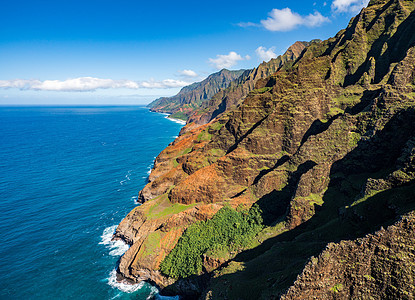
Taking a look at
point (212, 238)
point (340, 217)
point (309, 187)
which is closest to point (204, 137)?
point (212, 238)

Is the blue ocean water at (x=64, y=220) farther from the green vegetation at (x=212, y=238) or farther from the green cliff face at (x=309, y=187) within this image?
the green vegetation at (x=212, y=238)

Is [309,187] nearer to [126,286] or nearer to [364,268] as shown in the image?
[364,268]

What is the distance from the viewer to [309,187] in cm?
4503

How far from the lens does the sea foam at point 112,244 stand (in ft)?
205

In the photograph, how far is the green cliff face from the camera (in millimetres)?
24062

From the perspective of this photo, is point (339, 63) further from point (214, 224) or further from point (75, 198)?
point (75, 198)

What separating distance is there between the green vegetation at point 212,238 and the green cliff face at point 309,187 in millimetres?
364

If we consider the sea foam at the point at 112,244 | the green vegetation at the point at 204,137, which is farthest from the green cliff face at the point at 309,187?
the green vegetation at the point at 204,137

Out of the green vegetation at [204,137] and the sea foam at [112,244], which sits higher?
the green vegetation at [204,137]

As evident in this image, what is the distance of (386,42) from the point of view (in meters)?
71.9

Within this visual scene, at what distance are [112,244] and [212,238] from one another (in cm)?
3374

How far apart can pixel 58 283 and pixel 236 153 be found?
5774cm

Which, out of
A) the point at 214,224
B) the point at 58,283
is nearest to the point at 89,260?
the point at 58,283

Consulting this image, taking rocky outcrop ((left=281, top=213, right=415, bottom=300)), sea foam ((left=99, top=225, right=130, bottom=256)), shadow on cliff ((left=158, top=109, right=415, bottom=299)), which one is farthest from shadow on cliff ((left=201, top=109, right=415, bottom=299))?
sea foam ((left=99, top=225, right=130, bottom=256))
